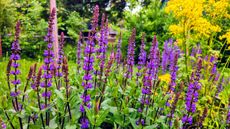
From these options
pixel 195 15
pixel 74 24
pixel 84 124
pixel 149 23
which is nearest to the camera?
pixel 84 124

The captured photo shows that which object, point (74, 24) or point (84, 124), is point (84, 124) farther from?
point (74, 24)

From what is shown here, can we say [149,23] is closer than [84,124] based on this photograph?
No

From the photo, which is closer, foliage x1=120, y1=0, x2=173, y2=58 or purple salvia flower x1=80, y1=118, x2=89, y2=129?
purple salvia flower x1=80, y1=118, x2=89, y2=129

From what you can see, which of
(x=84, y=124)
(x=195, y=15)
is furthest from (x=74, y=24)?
(x=84, y=124)

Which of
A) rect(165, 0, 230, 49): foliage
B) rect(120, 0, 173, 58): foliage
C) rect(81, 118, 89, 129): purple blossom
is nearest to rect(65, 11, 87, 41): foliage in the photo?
rect(120, 0, 173, 58): foliage

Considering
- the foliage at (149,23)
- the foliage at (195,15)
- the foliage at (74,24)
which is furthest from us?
the foliage at (74,24)

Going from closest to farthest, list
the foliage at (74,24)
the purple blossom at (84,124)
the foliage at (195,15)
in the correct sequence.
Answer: the purple blossom at (84,124) < the foliage at (195,15) < the foliage at (74,24)

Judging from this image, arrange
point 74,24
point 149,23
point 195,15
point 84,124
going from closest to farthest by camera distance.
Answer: point 84,124 → point 195,15 → point 149,23 → point 74,24

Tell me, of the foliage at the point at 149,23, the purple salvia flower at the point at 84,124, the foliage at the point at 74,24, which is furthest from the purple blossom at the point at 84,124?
the foliage at the point at 74,24

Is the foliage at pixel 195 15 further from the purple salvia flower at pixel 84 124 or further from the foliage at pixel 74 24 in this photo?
the foliage at pixel 74 24

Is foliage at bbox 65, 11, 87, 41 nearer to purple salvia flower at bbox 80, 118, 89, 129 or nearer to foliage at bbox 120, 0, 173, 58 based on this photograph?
foliage at bbox 120, 0, 173, 58

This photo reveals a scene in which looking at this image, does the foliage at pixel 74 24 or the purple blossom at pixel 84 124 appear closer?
the purple blossom at pixel 84 124

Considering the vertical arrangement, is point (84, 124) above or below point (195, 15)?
below

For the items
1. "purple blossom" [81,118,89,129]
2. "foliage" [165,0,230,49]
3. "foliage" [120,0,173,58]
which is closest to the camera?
"purple blossom" [81,118,89,129]
